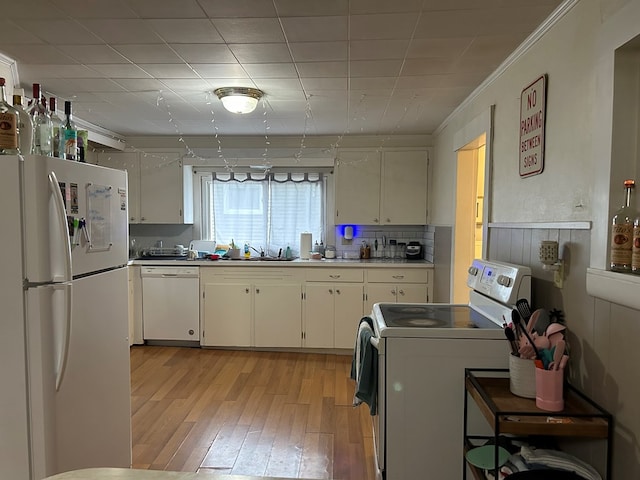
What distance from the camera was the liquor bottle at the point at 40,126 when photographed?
1.88 m

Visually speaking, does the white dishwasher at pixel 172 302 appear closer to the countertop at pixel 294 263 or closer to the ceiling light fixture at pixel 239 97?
the countertop at pixel 294 263

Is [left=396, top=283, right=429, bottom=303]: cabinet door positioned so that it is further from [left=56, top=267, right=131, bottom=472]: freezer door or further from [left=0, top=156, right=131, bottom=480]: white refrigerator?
[left=0, top=156, right=131, bottom=480]: white refrigerator

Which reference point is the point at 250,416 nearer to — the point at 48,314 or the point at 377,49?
the point at 48,314

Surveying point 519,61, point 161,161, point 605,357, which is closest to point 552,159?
point 519,61

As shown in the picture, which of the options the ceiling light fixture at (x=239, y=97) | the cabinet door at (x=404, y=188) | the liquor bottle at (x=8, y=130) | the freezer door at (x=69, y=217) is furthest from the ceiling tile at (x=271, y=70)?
the cabinet door at (x=404, y=188)

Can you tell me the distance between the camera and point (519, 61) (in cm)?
230

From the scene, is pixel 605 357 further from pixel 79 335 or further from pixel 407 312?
pixel 79 335

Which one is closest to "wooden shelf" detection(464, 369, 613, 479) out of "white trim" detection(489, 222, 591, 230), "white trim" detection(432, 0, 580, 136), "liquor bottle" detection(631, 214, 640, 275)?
"liquor bottle" detection(631, 214, 640, 275)

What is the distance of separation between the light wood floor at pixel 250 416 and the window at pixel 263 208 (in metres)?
1.33

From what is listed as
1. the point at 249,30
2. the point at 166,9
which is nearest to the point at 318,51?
the point at 249,30

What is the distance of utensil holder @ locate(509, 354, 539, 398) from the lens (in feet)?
5.41

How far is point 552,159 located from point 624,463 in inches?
46.3

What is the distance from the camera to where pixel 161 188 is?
4781 millimetres

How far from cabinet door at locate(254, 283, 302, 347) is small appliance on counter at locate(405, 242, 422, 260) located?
1175mm
